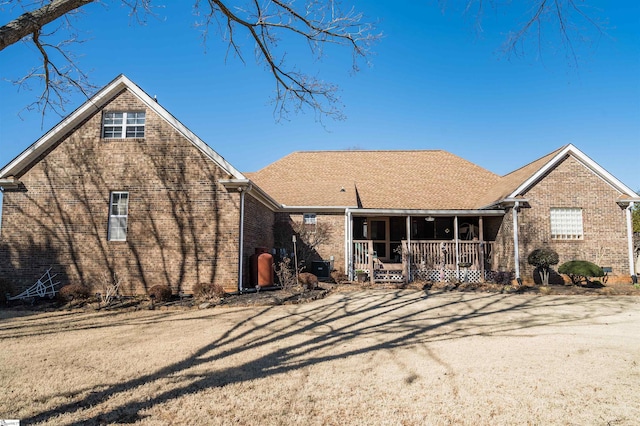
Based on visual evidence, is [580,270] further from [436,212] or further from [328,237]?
[328,237]

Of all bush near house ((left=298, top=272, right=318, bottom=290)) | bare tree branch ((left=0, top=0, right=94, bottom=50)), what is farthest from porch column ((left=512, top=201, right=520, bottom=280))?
bare tree branch ((left=0, top=0, right=94, bottom=50))

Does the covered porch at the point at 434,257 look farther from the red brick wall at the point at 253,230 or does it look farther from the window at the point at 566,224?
the red brick wall at the point at 253,230

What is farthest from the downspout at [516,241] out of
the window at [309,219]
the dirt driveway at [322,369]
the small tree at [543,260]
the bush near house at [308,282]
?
the window at [309,219]

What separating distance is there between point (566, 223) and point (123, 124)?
17.8 meters

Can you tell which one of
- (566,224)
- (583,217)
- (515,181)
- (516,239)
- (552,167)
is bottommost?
(516,239)

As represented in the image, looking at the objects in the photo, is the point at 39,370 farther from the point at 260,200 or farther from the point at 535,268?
the point at 535,268

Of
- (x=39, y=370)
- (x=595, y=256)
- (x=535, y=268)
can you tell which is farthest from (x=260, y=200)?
(x=595, y=256)

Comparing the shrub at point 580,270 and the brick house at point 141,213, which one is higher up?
the brick house at point 141,213

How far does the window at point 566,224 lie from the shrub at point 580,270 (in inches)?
48.7

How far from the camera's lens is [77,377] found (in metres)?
5.04

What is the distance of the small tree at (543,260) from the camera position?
49.6 ft

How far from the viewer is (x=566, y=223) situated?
53.3ft

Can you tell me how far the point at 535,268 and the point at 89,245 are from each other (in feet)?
55.5

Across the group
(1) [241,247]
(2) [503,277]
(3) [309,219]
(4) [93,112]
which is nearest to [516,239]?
(2) [503,277]
